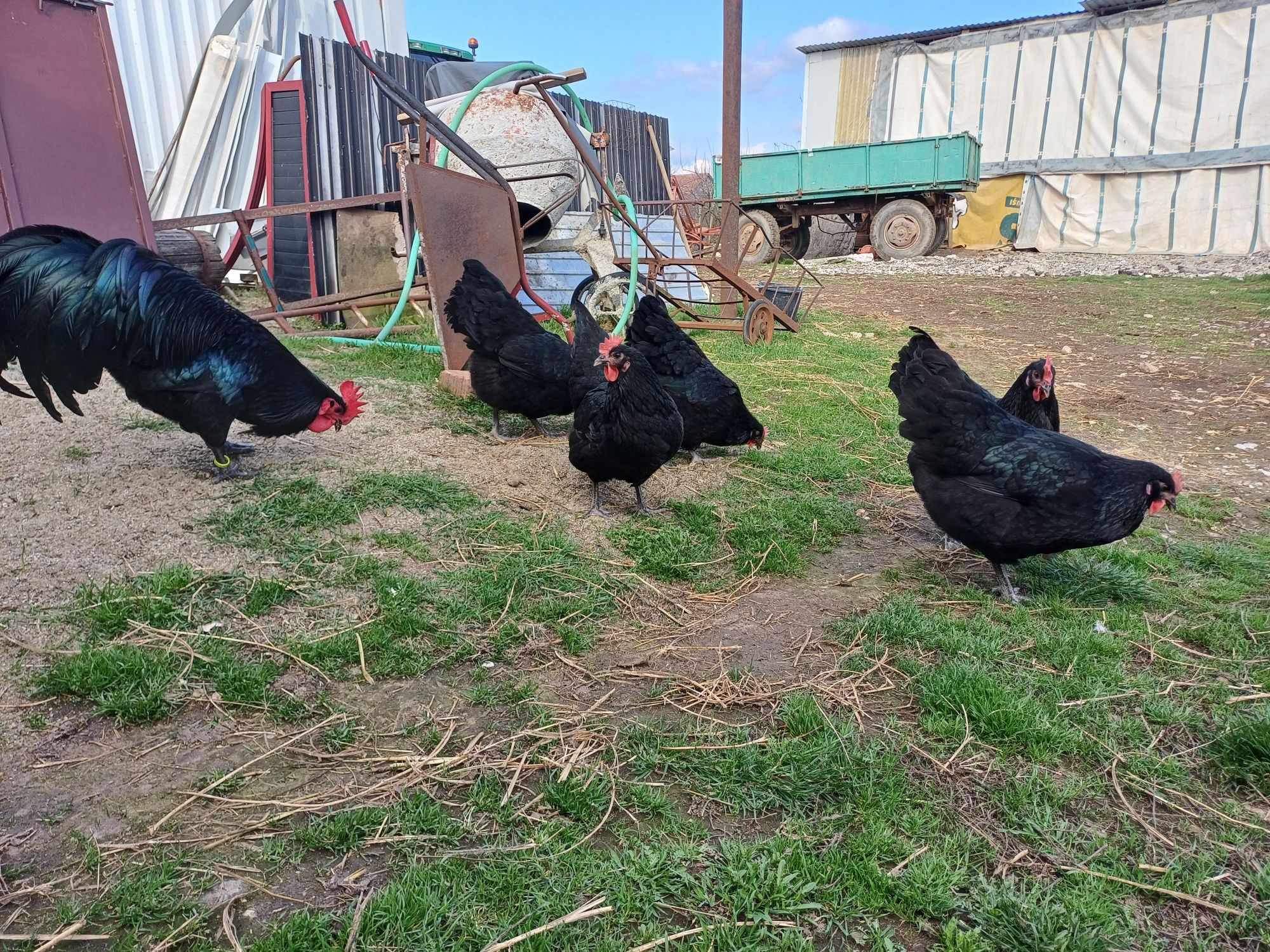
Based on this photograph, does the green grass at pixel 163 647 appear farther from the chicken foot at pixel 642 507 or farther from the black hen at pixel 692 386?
the black hen at pixel 692 386

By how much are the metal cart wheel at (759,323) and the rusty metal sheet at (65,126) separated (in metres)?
7.49

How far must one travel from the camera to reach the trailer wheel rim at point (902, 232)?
70.7ft

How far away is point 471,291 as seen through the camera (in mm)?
6242

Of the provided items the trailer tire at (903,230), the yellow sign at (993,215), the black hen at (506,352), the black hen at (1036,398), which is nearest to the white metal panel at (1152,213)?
the yellow sign at (993,215)

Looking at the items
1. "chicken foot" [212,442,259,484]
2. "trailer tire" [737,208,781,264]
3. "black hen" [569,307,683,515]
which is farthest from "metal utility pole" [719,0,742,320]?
"trailer tire" [737,208,781,264]

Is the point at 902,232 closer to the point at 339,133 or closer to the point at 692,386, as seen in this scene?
the point at 339,133

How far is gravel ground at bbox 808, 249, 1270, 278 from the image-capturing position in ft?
62.0

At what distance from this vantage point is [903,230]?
2173 centimetres

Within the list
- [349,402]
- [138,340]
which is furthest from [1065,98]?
[138,340]

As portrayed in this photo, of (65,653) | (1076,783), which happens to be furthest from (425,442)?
(1076,783)

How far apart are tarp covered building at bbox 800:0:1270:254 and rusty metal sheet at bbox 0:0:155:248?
2437 centimetres

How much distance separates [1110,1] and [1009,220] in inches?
260

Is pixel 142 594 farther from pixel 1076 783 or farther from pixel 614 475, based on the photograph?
Answer: pixel 1076 783

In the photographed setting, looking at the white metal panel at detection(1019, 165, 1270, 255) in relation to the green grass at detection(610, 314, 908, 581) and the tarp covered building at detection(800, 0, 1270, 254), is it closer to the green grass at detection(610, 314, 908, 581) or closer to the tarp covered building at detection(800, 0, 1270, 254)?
the tarp covered building at detection(800, 0, 1270, 254)
